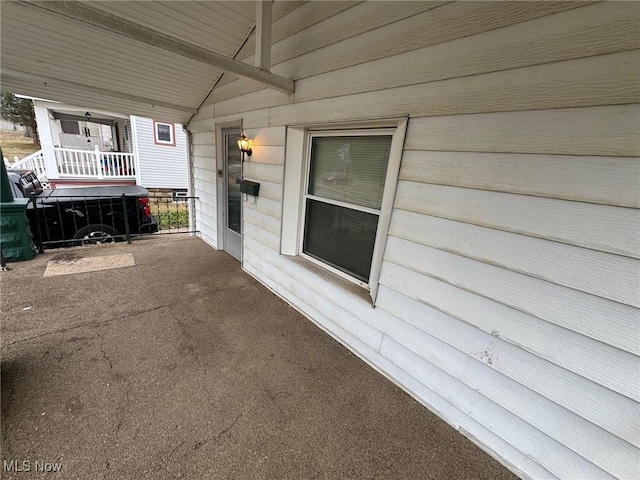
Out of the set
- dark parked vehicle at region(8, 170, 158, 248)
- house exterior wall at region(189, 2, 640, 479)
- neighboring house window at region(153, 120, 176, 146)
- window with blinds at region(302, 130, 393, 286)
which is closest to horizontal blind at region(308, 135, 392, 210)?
window with blinds at region(302, 130, 393, 286)

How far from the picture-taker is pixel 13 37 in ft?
7.92

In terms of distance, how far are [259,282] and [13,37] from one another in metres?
3.47

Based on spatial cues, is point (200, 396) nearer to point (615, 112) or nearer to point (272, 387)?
point (272, 387)

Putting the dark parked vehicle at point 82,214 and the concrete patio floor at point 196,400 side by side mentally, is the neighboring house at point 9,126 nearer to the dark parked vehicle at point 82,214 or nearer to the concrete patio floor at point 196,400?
the dark parked vehicle at point 82,214

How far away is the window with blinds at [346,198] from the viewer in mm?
2000

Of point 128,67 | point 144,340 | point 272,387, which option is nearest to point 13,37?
point 128,67

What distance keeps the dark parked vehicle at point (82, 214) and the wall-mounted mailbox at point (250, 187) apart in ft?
7.98

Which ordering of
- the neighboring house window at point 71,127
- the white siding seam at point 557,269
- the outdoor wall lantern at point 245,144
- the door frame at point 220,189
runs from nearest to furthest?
the white siding seam at point 557,269, the outdoor wall lantern at point 245,144, the door frame at point 220,189, the neighboring house window at point 71,127

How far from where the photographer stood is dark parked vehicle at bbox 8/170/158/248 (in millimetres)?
3781

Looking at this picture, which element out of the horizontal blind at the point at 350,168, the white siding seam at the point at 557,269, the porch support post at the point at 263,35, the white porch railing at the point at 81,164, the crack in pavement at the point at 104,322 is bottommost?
the crack in pavement at the point at 104,322

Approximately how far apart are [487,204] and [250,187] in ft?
8.15

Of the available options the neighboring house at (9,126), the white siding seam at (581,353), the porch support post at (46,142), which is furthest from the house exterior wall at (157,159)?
the neighboring house at (9,126)

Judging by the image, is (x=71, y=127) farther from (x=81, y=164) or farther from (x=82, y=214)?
(x=82, y=214)

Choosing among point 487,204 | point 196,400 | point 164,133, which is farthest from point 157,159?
point 487,204
